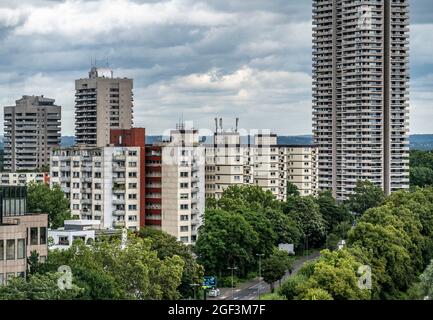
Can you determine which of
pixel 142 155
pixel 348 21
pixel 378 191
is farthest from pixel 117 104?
pixel 142 155

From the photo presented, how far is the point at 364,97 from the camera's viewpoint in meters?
30.5

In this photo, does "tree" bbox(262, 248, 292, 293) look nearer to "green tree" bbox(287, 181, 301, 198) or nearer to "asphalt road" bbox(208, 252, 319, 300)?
"asphalt road" bbox(208, 252, 319, 300)

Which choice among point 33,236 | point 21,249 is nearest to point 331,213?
point 33,236

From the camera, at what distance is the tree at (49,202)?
18.7 metres

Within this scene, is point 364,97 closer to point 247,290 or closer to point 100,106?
point 100,106

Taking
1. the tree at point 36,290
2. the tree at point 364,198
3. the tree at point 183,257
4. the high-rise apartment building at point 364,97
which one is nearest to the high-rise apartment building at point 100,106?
the high-rise apartment building at point 364,97

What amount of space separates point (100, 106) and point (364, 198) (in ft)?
41.6

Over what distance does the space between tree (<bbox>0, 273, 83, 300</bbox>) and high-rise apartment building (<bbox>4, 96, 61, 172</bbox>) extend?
28.2m

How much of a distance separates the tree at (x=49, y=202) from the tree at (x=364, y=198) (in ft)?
33.0

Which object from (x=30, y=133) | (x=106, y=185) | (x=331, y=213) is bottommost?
(x=331, y=213)

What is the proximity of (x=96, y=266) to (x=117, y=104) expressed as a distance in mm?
26065

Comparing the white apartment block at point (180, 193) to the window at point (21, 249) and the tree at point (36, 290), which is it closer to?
the window at point (21, 249)

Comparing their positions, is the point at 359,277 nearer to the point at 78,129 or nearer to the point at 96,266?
the point at 96,266
